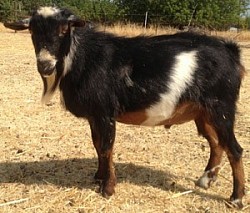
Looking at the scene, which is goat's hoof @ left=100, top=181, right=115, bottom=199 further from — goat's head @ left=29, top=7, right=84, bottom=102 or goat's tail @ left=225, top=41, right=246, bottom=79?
goat's tail @ left=225, top=41, right=246, bottom=79

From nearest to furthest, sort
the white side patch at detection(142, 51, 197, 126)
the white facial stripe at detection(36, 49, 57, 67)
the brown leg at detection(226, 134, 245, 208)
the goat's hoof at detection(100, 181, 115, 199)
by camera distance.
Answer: the white facial stripe at detection(36, 49, 57, 67), the white side patch at detection(142, 51, 197, 126), the brown leg at detection(226, 134, 245, 208), the goat's hoof at detection(100, 181, 115, 199)

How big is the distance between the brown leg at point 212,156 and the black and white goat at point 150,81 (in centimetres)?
39

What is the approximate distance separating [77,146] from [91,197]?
1.51 meters

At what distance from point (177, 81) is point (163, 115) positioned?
0.39 m

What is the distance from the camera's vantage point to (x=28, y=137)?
19.7 ft

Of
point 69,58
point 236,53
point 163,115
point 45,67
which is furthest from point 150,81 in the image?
point 45,67

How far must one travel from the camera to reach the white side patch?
4020mm

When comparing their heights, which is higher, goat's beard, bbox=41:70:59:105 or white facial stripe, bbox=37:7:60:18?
white facial stripe, bbox=37:7:60:18

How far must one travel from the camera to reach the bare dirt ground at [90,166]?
13.7 ft

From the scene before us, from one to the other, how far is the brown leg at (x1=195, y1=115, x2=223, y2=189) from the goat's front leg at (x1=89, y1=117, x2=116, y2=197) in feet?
3.31

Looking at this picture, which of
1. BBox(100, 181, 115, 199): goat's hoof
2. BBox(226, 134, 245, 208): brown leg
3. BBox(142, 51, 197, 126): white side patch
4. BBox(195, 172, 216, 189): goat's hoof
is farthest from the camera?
BBox(195, 172, 216, 189): goat's hoof

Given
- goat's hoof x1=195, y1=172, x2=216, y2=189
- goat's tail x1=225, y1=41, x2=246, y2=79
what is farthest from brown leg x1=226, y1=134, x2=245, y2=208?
goat's tail x1=225, y1=41, x2=246, y2=79

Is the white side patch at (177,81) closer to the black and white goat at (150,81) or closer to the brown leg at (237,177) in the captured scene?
the black and white goat at (150,81)

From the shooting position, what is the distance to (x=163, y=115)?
416cm
